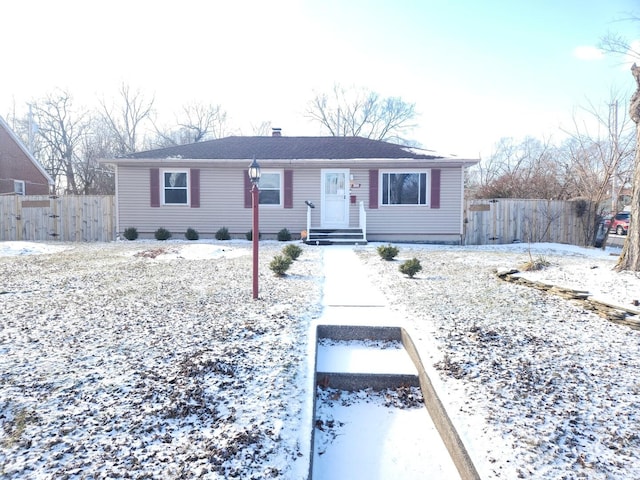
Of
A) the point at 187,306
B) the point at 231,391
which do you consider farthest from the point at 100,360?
the point at 187,306

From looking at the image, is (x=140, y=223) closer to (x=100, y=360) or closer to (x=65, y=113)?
(x=100, y=360)

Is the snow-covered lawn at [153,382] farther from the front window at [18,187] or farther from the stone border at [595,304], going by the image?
the front window at [18,187]

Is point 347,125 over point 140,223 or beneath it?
over

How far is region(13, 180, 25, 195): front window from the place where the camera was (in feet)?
58.4

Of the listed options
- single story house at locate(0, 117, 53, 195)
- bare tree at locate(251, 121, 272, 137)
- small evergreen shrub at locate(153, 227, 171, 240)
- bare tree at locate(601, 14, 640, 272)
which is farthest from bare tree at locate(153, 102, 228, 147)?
bare tree at locate(601, 14, 640, 272)

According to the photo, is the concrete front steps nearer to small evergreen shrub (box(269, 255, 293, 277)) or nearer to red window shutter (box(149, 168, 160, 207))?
small evergreen shrub (box(269, 255, 293, 277))

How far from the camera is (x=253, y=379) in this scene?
2.58m

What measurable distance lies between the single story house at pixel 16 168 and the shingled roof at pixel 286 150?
949cm

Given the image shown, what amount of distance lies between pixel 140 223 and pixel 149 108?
2180 centimetres

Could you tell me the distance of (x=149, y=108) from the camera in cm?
3028

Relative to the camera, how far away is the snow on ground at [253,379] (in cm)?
183

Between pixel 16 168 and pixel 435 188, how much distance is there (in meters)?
19.4

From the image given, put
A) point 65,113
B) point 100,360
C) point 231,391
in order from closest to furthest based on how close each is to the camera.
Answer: point 231,391 → point 100,360 → point 65,113

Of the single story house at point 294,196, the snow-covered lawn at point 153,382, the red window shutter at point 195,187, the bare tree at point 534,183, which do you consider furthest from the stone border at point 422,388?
the bare tree at point 534,183
